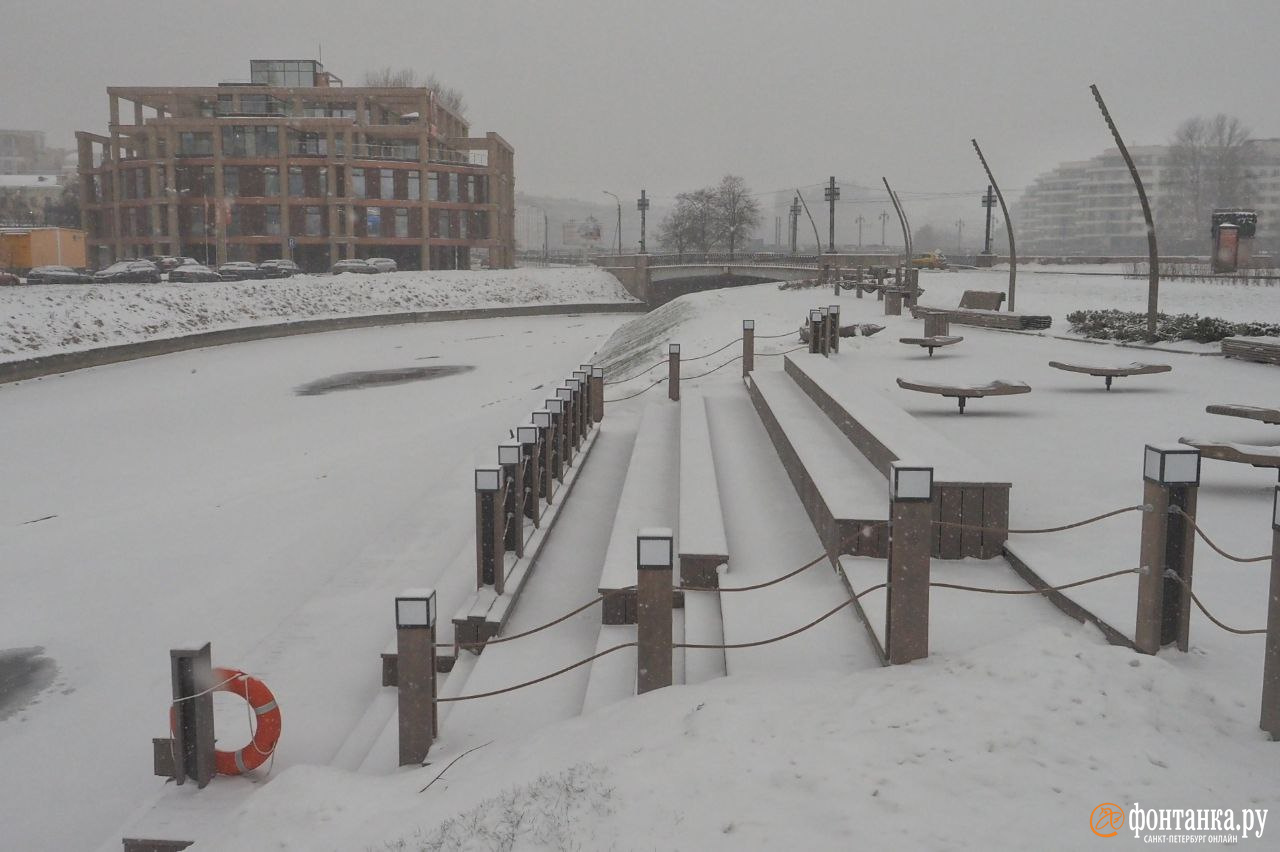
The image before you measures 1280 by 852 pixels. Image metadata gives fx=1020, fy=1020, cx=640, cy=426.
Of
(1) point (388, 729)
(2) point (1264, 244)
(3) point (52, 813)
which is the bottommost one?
(3) point (52, 813)

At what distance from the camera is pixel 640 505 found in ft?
34.4

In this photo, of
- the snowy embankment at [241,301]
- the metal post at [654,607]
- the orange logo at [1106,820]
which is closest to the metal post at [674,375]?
the metal post at [654,607]

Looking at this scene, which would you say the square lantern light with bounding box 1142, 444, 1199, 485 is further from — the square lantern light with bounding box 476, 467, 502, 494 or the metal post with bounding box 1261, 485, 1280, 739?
the square lantern light with bounding box 476, 467, 502, 494

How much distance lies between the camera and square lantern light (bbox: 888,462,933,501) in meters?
5.84

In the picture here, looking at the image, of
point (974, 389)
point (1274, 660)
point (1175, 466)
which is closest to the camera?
point (1274, 660)

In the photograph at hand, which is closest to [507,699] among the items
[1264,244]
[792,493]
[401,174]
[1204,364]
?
[792,493]

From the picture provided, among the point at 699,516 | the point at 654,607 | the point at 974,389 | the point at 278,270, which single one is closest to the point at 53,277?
the point at 278,270

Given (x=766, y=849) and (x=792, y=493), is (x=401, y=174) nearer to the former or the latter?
(x=792, y=493)

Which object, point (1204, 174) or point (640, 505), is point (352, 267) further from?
point (1204, 174)

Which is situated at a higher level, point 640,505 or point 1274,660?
point 1274,660

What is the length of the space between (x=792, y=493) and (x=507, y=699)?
14.4ft

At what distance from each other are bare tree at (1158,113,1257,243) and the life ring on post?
110 metres

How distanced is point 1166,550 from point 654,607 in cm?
287

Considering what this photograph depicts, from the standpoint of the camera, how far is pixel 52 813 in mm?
7023
